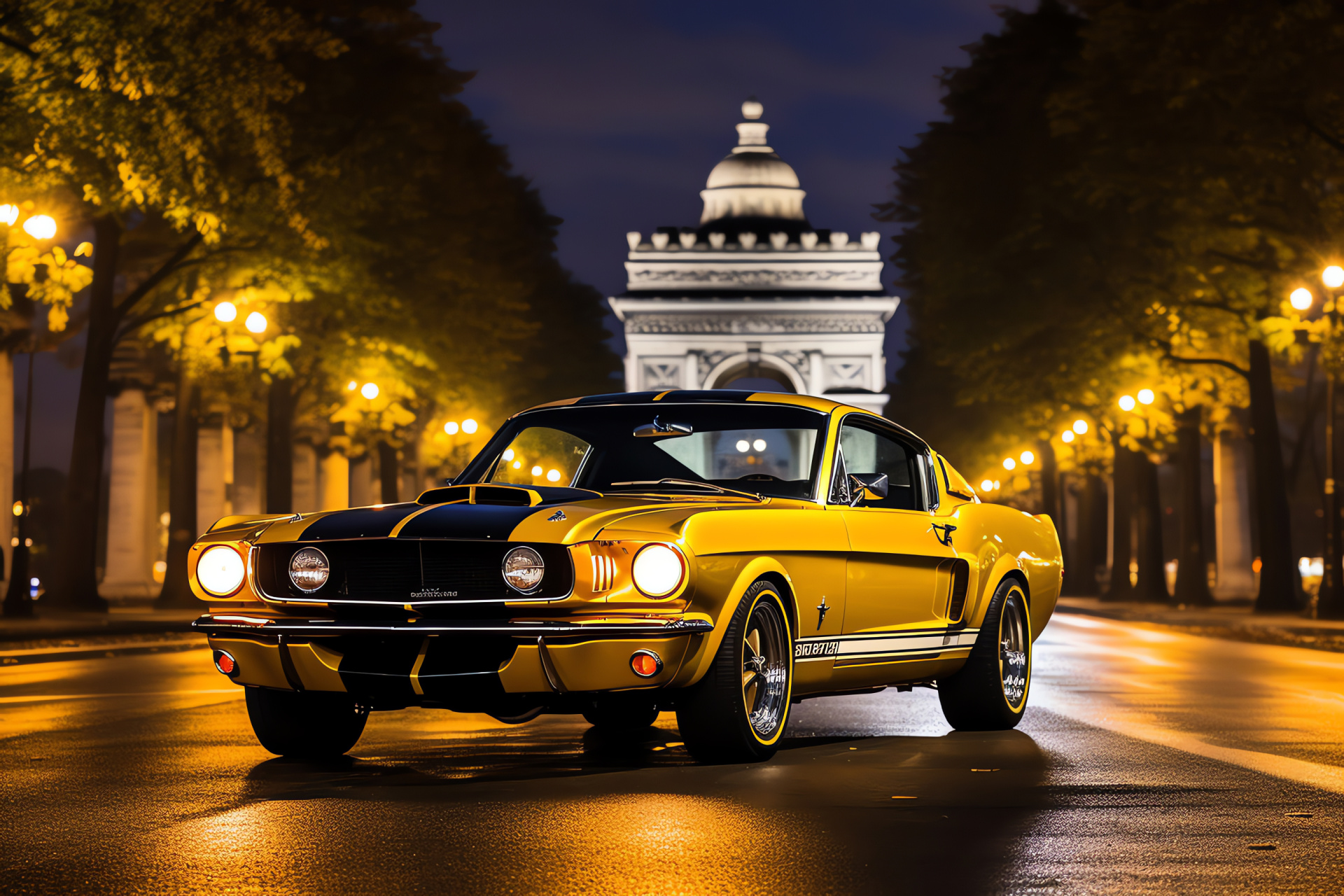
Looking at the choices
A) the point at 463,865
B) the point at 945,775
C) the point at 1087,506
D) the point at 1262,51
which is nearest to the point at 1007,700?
the point at 945,775

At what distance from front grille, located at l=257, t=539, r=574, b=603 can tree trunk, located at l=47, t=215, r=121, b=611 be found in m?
21.5

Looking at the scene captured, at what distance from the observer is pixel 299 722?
8484mm

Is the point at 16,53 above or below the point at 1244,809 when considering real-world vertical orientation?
above

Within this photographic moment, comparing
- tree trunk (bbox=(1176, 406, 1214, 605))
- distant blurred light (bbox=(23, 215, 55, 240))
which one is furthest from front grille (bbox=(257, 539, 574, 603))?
tree trunk (bbox=(1176, 406, 1214, 605))

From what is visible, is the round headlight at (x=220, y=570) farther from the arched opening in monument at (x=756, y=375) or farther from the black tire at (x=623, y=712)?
the arched opening in monument at (x=756, y=375)

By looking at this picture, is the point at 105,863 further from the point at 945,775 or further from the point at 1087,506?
the point at 1087,506

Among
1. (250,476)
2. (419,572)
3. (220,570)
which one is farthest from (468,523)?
(250,476)

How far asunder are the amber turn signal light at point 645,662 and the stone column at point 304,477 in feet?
161

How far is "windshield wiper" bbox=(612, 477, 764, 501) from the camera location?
863 cm

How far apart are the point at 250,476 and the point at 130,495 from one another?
9056 mm

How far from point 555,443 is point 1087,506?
48.1 meters

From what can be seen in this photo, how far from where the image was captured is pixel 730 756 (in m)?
8.10

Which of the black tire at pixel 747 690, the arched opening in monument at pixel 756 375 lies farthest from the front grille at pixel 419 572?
the arched opening in monument at pixel 756 375

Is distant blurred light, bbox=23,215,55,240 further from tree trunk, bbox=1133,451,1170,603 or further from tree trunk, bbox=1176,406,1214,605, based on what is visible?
tree trunk, bbox=1133,451,1170,603
